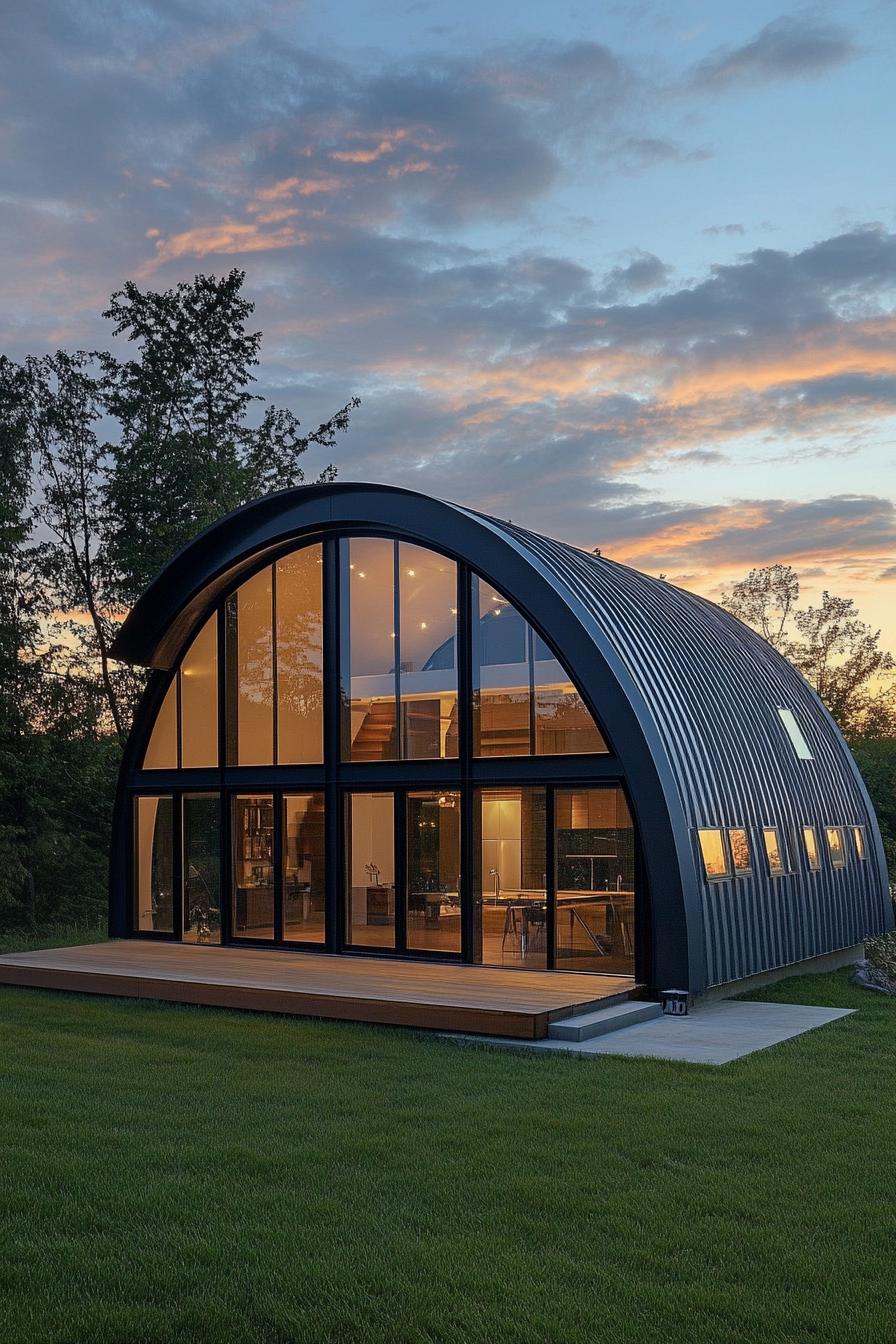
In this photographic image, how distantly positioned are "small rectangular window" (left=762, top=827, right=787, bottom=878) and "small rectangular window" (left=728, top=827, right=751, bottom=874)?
2.02 feet

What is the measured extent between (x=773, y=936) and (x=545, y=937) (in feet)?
8.70

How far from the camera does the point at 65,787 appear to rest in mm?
25344

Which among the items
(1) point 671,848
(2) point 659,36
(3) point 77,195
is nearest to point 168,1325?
(1) point 671,848

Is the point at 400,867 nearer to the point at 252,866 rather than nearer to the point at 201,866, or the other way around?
the point at 252,866

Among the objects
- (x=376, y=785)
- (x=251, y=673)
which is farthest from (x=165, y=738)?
(x=376, y=785)

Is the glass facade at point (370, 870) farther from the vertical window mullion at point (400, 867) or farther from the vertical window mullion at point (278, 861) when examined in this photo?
the vertical window mullion at point (278, 861)

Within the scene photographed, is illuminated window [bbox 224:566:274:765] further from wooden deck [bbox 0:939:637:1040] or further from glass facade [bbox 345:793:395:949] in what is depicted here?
wooden deck [bbox 0:939:637:1040]

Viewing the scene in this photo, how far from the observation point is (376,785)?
1465 cm

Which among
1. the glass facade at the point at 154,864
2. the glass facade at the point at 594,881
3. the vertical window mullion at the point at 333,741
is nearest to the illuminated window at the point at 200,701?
the glass facade at the point at 154,864

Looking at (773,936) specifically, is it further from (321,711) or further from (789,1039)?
(321,711)

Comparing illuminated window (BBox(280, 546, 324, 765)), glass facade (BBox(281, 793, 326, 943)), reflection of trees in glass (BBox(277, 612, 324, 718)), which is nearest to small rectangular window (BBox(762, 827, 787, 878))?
glass facade (BBox(281, 793, 326, 943))

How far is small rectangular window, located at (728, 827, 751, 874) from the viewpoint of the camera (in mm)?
12961

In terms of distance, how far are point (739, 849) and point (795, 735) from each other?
12.0ft

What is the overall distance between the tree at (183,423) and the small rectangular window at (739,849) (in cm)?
1684
